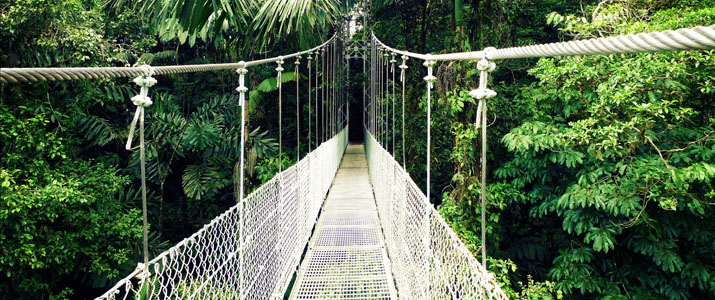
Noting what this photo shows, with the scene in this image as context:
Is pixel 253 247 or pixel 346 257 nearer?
pixel 253 247

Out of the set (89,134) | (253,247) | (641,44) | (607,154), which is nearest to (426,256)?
(253,247)

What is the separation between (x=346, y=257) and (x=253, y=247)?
1.06 metres

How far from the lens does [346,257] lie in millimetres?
2484

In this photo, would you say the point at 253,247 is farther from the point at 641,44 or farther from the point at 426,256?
the point at 641,44

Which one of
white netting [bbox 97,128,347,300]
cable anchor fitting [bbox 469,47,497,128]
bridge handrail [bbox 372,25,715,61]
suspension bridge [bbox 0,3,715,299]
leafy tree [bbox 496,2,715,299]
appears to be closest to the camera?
bridge handrail [bbox 372,25,715,61]

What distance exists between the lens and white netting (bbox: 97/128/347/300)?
1.03 meters

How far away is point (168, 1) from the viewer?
8.18 ft

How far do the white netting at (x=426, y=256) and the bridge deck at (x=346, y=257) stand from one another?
121mm

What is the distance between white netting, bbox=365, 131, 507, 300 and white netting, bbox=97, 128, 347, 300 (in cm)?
52

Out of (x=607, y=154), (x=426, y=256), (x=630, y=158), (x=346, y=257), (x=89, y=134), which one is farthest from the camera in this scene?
(x=89, y=134)

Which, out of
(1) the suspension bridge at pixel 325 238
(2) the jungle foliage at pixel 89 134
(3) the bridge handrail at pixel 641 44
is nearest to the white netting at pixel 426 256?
(1) the suspension bridge at pixel 325 238

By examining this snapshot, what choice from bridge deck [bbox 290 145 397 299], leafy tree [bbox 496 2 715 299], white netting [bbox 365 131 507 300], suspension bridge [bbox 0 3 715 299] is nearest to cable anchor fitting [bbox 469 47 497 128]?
suspension bridge [bbox 0 3 715 299]

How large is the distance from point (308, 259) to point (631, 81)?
2.54m

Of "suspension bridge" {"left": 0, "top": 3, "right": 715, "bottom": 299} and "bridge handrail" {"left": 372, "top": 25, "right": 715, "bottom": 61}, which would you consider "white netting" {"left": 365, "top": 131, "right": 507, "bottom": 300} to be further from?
"bridge handrail" {"left": 372, "top": 25, "right": 715, "bottom": 61}
